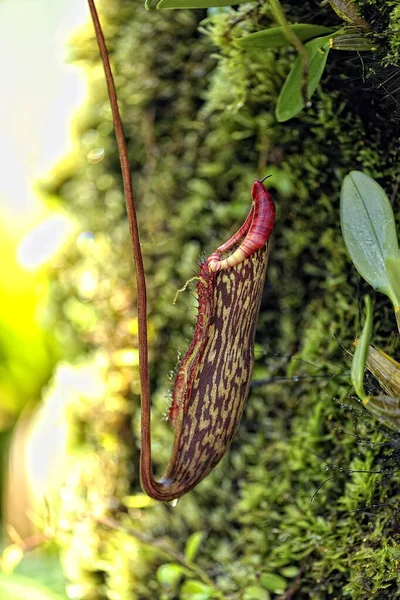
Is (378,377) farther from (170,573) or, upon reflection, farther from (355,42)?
(170,573)

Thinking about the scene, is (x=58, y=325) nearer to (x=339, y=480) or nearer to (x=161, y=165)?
(x=161, y=165)

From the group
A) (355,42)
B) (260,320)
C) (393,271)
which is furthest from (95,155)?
(393,271)

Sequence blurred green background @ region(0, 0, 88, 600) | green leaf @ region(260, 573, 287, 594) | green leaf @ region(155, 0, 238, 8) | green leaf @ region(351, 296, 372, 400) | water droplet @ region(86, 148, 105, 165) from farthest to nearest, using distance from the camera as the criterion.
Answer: blurred green background @ region(0, 0, 88, 600)
water droplet @ region(86, 148, 105, 165)
green leaf @ region(260, 573, 287, 594)
green leaf @ region(155, 0, 238, 8)
green leaf @ region(351, 296, 372, 400)

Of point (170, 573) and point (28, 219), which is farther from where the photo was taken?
point (28, 219)

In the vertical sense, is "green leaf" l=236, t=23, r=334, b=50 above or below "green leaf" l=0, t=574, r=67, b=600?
above

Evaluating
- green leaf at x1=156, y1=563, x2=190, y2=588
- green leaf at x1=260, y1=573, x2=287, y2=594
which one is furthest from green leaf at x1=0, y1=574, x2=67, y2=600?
green leaf at x1=260, y1=573, x2=287, y2=594

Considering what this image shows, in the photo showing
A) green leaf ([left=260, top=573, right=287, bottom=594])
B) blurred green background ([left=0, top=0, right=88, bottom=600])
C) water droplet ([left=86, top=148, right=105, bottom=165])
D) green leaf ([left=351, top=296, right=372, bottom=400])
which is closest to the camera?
green leaf ([left=351, top=296, right=372, bottom=400])

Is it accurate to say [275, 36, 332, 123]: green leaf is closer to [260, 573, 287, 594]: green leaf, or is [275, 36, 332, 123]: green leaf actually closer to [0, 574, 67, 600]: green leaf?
[260, 573, 287, 594]: green leaf
